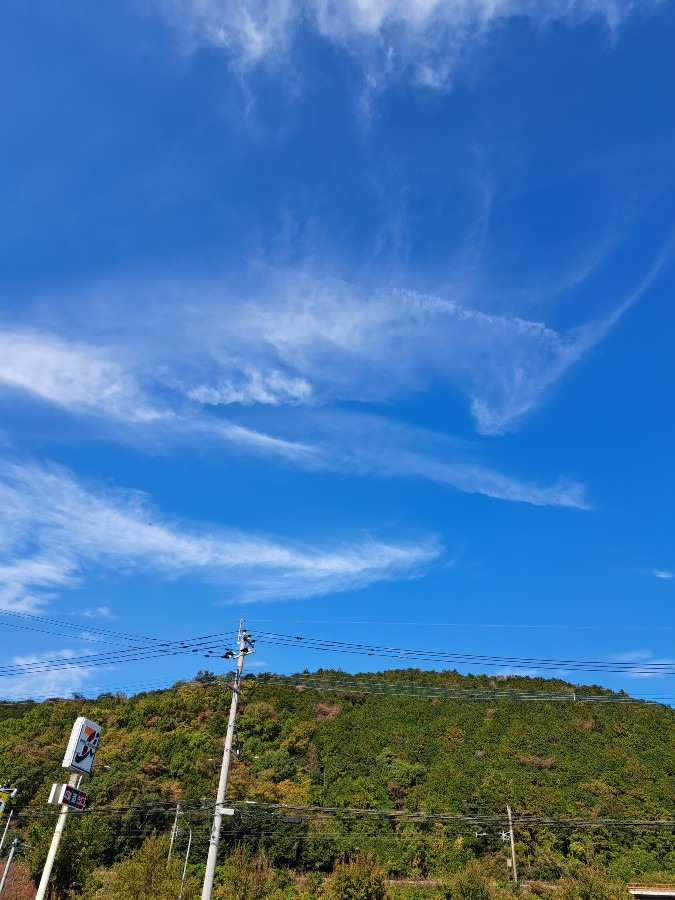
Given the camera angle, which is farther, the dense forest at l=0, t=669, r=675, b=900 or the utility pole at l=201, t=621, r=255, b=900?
the dense forest at l=0, t=669, r=675, b=900

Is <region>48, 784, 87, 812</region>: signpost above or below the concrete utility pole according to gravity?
above

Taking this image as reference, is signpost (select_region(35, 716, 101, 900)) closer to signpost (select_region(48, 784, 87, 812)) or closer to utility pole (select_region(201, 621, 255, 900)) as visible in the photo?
signpost (select_region(48, 784, 87, 812))

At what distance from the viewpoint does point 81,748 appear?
25453 millimetres

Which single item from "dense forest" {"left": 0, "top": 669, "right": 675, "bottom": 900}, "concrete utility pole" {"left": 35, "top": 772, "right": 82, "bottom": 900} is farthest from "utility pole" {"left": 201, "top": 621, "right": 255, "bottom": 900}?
"dense forest" {"left": 0, "top": 669, "right": 675, "bottom": 900}

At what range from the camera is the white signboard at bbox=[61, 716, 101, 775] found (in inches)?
985

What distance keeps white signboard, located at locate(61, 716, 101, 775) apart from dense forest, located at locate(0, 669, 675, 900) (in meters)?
16.2

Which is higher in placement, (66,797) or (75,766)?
(75,766)

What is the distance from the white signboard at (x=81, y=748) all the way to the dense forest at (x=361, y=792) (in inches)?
638

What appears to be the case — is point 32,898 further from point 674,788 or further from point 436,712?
point 674,788

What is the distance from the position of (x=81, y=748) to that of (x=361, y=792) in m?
43.4

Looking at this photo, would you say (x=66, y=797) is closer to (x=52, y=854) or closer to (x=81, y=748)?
(x=52, y=854)

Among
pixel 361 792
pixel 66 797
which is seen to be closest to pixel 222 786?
pixel 66 797

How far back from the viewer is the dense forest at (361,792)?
4472cm

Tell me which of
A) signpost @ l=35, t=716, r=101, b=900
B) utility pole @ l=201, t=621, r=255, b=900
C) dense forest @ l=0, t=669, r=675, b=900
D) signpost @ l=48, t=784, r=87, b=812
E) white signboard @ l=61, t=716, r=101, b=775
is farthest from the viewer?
dense forest @ l=0, t=669, r=675, b=900
